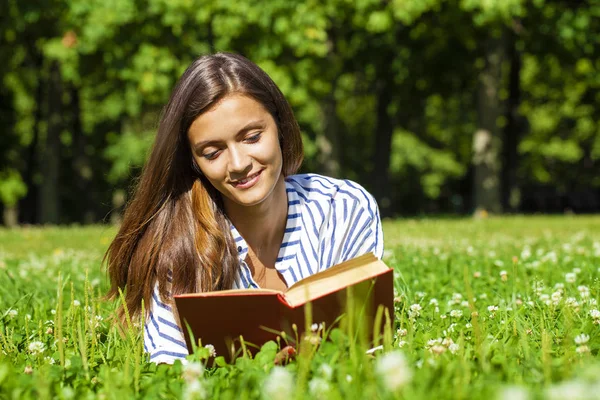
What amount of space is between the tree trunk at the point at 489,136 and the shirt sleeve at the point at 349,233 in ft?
53.0

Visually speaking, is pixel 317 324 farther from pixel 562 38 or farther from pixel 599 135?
pixel 599 135

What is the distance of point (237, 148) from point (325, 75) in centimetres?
1489

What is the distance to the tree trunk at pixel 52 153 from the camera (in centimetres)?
2345

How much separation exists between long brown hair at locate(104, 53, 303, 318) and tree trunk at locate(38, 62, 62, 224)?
21.0m

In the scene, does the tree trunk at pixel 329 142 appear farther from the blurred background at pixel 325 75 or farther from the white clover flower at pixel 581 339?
the white clover flower at pixel 581 339

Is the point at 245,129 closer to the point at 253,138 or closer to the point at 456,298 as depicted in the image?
the point at 253,138

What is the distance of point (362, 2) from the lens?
16.2 metres

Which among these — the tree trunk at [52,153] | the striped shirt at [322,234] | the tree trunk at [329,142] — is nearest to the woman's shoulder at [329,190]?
the striped shirt at [322,234]

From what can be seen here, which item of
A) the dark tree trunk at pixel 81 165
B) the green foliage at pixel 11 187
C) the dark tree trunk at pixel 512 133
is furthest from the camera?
the green foliage at pixel 11 187

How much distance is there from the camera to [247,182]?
3.34 m

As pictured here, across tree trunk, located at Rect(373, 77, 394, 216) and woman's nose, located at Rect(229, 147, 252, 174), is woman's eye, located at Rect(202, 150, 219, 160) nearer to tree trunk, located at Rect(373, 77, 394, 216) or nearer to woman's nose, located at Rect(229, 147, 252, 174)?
woman's nose, located at Rect(229, 147, 252, 174)

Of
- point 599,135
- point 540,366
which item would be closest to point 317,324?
point 540,366

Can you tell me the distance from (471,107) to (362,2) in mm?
14057

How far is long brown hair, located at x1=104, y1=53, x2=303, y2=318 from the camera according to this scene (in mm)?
3383
